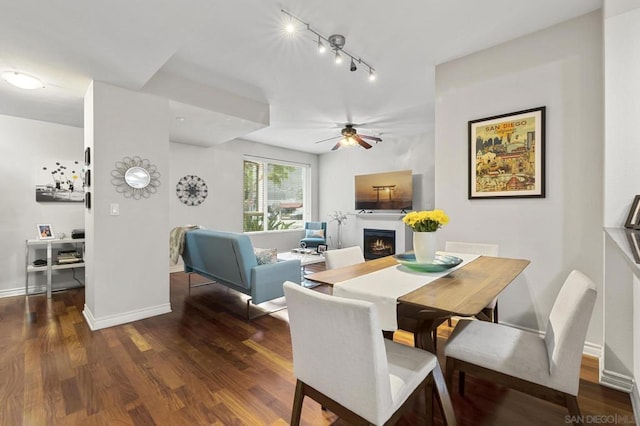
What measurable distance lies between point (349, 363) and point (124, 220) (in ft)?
9.31

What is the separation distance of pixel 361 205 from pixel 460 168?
147 inches

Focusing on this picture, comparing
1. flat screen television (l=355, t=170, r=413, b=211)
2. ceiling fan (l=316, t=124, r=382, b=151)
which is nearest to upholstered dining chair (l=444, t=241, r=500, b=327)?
ceiling fan (l=316, t=124, r=382, b=151)

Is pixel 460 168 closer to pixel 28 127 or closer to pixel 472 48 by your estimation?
pixel 472 48

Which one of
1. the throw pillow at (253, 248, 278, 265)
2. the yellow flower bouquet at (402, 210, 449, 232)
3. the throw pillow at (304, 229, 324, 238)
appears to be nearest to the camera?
the yellow flower bouquet at (402, 210, 449, 232)

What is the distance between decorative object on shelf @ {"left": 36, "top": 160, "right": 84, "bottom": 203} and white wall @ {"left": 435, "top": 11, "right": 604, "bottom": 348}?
16.3ft

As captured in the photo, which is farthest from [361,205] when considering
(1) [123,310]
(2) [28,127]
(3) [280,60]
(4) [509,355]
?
(2) [28,127]

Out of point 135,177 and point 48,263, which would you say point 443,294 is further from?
point 48,263

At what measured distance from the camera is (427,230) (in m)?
1.76

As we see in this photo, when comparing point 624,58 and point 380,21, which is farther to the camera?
point 380,21

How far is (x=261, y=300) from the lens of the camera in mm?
2902

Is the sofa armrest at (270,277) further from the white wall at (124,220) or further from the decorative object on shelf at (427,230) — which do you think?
the decorative object on shelf at (427,230)

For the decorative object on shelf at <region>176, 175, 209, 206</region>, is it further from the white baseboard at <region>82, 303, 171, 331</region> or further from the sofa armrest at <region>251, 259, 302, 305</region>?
the sofa armrest at <region>251, 259, 302, 305</region>

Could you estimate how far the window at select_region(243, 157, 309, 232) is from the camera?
641 centimetres

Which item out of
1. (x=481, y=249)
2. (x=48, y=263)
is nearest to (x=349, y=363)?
(x=481, y=249)
